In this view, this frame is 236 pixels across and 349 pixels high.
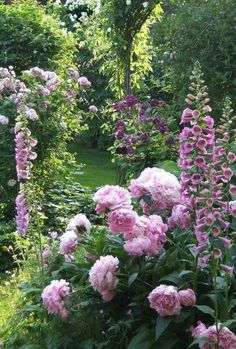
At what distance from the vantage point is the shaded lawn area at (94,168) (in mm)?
9344

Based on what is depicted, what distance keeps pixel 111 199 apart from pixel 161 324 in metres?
0.59

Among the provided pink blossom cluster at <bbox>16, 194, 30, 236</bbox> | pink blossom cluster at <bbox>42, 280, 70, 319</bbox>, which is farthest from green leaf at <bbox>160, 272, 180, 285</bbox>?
pink blossom cluster at <bbox>16, 194, 30, 236</bbox>

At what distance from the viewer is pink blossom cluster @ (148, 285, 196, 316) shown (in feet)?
8.23

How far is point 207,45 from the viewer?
6762 mm

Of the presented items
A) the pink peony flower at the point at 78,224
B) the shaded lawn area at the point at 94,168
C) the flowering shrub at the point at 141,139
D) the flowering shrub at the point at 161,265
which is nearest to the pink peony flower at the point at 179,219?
the flowering shrub at the point at 161,265

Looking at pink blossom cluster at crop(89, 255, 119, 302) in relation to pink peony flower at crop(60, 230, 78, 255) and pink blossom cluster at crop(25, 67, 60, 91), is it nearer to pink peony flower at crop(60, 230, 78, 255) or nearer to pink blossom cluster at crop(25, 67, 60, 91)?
pink peony flower at crop(60, 230, 78, 255)

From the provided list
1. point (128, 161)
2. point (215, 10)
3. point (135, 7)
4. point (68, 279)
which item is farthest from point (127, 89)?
point (68, 279)

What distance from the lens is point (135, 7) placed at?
7422mm

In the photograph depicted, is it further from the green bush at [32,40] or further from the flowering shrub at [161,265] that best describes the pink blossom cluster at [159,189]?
the green bush at [32,40]

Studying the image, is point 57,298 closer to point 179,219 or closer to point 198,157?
point 179,219

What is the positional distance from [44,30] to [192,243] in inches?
210

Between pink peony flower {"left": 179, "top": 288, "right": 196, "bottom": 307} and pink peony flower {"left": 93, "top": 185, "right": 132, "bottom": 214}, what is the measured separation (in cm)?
48

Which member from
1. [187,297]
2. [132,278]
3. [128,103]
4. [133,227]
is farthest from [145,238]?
[128,103]

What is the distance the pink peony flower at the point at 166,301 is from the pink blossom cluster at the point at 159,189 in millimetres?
520
